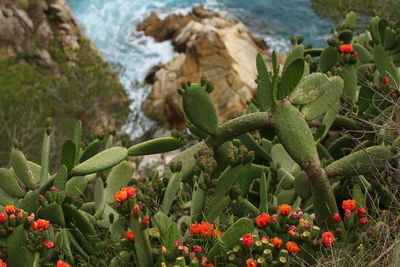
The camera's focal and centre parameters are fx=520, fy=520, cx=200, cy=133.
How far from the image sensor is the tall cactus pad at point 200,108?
257cm

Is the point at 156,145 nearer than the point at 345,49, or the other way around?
the point at 156,145

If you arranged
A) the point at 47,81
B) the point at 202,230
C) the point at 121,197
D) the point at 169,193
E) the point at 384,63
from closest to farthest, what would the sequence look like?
the point at 121,197
the point at 202,230
the point at 169,193
the point at 384,63
the point at 47,81

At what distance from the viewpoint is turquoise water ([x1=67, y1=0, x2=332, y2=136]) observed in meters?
22.6

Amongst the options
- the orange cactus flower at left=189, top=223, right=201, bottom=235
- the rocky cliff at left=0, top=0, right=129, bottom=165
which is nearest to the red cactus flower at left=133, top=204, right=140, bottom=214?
the orange cactus flower at left=189, top=223, right=201, bottom=235

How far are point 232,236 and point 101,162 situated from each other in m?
0.81

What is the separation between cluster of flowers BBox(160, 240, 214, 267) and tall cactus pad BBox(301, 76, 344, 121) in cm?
105

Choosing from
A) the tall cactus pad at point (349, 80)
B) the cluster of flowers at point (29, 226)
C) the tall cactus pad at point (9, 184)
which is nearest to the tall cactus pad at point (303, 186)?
the tall cactus pad at point (349, 80)

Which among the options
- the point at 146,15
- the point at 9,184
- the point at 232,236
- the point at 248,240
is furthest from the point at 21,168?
the point at 146,15

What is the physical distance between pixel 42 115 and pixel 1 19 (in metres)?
7.86

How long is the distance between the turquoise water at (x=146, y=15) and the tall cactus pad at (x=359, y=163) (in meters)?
A: 18.6

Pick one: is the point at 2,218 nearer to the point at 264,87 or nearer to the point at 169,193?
the point at 169,193

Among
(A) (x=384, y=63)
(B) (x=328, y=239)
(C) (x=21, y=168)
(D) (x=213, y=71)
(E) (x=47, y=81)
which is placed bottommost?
(D) (x=213, y=71)

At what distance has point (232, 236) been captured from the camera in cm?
193

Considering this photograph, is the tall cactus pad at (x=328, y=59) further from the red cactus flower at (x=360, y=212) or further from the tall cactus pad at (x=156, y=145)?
the red cactus flower at (x=360, y=212)
